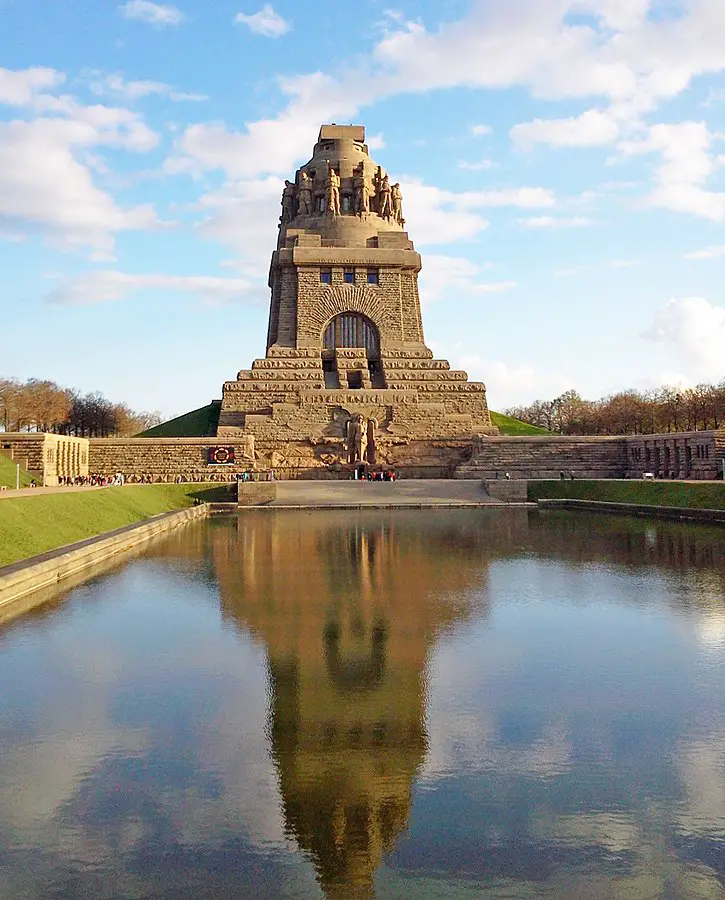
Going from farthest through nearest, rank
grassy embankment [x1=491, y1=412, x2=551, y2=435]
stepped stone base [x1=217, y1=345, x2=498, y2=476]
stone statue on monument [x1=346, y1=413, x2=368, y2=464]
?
grassy embankment [x1=491, y1=412, x2=551, y2=435], stepped stone base [x1=217, y1=345, x2=498, y2=476], stone statue on monument [x1=346, y1=413, x2=368, y2=464]

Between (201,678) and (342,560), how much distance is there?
27.6 feet

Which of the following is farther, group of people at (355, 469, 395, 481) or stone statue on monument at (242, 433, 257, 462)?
stone statue on monument at (242, 433, 257, 462)

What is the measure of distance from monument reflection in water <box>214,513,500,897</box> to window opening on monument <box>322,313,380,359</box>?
39.8 m

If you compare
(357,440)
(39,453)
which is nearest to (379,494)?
(357,440)

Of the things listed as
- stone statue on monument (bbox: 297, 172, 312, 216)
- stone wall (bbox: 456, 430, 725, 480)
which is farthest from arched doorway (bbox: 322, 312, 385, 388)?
stone wall (bbox: 456, 430, 725, 480)

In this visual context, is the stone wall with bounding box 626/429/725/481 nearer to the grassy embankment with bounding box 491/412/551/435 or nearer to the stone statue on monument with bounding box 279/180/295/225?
the grassy embankment with bounding box 491/412/551/435

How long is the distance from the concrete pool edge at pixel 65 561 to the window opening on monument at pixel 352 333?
34759mm

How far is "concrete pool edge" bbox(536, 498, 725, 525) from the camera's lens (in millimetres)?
23359

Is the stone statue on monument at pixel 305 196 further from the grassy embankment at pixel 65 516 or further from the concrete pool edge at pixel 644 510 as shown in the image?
the concrete pool edge at pixel 644 510

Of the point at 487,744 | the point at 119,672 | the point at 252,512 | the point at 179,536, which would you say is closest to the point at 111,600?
the point at 119,672

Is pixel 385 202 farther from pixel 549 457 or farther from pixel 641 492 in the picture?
pixel 641 492

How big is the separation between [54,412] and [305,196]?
26094mm

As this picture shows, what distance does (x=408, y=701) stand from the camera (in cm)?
686

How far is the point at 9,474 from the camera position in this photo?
34.6m
